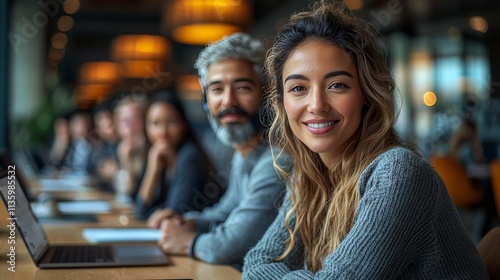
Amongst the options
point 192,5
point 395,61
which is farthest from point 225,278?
point 395,61

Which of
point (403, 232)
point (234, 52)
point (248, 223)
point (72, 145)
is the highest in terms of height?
point (234, 52)

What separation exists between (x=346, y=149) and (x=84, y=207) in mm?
2474

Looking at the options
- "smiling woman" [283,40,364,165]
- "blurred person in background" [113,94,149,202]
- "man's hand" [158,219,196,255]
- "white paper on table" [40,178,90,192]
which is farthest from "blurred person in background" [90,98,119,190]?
"smiling woman" [283,40,364,165]

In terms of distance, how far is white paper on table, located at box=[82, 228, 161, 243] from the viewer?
2.44m

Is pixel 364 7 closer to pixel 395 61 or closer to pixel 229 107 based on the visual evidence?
pixel 395 61

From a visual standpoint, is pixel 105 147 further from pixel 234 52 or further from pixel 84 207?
pixel 234 52

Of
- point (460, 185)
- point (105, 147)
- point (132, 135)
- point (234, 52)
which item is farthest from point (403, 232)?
point (105, 147)

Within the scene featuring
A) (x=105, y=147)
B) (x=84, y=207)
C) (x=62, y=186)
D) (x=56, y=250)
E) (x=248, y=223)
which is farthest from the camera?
(x=105, y=147)

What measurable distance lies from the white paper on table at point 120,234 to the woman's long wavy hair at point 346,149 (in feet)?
3.09

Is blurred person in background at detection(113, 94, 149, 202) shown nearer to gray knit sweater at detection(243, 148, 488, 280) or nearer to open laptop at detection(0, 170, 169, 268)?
open laptop at detection(0, 170, 169, 268)

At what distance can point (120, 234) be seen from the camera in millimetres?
2568

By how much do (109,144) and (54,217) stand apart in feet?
16.3

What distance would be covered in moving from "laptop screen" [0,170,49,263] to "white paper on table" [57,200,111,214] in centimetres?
135

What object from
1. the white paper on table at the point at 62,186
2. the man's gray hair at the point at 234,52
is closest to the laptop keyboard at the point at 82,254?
the man's gray hair at the point at 234,52
